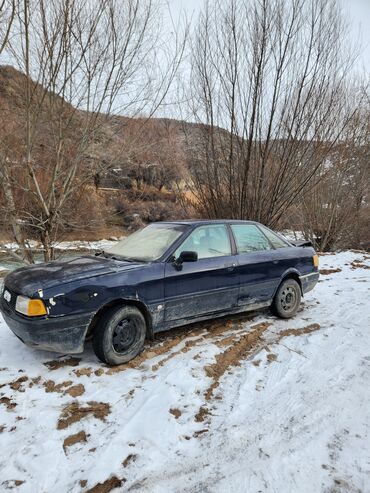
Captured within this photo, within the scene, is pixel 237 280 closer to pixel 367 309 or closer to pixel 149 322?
pixel 149 322

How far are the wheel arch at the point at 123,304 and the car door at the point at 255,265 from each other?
4.53ft

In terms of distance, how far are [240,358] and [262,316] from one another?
1.53 meters

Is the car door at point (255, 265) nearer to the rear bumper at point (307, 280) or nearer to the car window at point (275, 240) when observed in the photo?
the car window at point (275, 240)

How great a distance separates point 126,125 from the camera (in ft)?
19.5

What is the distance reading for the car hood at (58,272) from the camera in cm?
322

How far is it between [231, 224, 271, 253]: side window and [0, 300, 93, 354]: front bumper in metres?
2.28

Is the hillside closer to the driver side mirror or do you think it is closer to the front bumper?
the driver side mirror

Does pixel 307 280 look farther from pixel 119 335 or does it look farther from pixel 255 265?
pixel 119 335

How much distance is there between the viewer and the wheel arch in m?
3.43

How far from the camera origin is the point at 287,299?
5.10 meters

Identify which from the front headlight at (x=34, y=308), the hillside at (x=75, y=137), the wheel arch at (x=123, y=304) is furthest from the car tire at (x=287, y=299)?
the hillside at (x=75, y=137)

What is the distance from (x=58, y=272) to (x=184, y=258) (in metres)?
1.34

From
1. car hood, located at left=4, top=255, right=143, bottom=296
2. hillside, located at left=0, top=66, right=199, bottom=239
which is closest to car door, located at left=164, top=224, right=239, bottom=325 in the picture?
car hood, located at left=4, top=255, right=143, bottom=296

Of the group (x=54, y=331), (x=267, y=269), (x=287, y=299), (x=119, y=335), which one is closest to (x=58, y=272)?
(x=54, y=331)
